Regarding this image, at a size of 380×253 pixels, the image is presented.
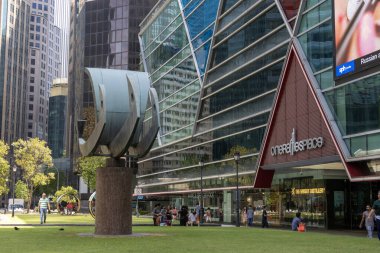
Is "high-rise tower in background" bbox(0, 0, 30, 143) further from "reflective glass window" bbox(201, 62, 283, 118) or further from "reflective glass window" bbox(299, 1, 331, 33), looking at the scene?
"reflective glass window" bbox(299, 1, 331, 33)

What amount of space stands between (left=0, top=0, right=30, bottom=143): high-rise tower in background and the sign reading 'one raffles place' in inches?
5544

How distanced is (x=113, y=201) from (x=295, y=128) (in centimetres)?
1768

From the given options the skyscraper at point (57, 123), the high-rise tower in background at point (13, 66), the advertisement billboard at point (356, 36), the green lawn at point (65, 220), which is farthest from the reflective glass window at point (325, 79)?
the skyscraper at point (57, 123)

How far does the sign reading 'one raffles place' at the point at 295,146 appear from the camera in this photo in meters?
34.3

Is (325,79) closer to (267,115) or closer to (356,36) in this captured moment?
(356,36)

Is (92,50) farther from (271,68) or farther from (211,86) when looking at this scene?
(271,68)

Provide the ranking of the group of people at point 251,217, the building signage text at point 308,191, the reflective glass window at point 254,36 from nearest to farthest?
1. the building signage text at point 308,191
2. the group of people at point 251,217
3. the reflective glass window at point 254,36

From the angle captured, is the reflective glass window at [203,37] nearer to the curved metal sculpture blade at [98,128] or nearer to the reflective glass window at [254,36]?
the reflective glass window at [254,36]

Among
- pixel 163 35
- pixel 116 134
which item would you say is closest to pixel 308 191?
pixel 116 134

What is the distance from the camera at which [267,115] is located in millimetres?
42750

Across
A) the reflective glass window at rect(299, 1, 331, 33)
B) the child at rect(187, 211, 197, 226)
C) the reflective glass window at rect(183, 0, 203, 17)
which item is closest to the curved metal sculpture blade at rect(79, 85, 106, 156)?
the child at rect(187, 211, 197, 226)

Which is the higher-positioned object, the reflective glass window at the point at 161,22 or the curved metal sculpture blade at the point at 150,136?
the reflective glass window at the point at 161,22

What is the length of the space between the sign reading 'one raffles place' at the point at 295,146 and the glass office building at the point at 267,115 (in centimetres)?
7

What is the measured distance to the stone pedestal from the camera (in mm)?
22969
